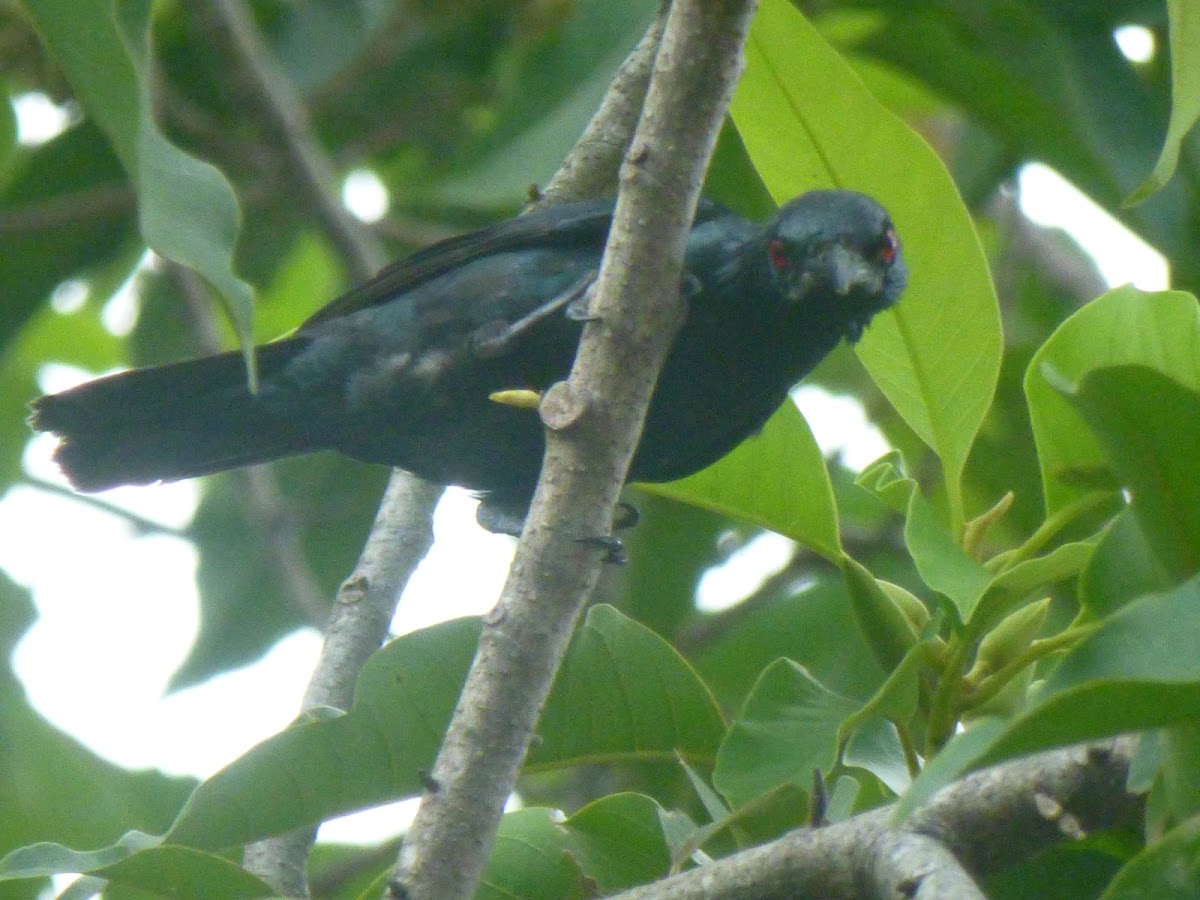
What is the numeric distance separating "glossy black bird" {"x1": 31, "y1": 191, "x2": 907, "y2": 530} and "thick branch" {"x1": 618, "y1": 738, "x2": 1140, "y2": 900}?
1431 millimetres

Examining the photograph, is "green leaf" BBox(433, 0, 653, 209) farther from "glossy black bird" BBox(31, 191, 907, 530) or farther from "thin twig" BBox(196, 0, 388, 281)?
"glossy black bird" BBox(31, 191, 907, 530)

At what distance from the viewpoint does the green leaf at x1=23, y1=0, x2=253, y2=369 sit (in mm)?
1938

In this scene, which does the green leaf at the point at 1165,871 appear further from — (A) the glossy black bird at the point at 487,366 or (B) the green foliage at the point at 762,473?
(A) the glossy black bird at the point at 487,366

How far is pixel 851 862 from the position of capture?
193 centimetres

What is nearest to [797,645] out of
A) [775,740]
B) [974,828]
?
[775,740]

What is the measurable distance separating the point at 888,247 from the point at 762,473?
815mm

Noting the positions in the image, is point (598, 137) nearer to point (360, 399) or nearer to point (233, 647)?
point (360, 399)

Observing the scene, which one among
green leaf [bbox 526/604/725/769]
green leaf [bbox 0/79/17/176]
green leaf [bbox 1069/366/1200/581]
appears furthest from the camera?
green leaf [bbox 0/79/17/176]

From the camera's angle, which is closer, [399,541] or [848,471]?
[399,541]

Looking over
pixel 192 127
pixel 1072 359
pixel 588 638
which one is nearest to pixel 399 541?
pixel 588 638

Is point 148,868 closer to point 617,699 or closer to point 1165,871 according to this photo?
point 617,699

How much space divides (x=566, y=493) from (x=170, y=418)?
2.13 m

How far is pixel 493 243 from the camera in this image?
156 inches

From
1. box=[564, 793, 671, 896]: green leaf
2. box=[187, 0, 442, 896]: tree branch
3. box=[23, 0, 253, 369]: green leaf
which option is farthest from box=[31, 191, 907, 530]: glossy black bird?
box=[23, 0, 253, 369]: green leaf
